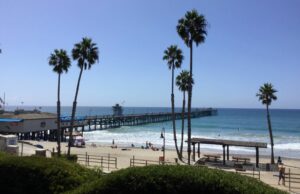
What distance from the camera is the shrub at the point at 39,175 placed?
11.3 m

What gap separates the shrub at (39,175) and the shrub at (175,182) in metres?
2.34

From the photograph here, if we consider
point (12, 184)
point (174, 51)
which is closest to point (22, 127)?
point (174, 51)

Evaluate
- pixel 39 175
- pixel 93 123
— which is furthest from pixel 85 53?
pixel 93 123

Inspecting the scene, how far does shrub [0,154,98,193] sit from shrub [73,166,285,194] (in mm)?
2338

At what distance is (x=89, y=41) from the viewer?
131 ft

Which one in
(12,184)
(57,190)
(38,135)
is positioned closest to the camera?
(57,190)

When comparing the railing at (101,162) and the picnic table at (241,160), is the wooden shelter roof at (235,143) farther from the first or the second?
the railing at (101,162)

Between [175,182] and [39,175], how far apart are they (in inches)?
209

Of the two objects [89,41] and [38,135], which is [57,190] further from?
[38,135]

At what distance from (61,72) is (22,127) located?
2444 cm

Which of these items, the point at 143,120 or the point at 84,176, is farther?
the point at 143,120

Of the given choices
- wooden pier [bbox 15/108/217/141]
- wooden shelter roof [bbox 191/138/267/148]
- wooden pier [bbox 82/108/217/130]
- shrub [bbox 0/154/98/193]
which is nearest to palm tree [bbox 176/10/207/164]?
wooden shelter roof [bbox 191/138/267/148]

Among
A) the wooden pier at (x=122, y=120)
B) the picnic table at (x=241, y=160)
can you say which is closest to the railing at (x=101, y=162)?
the picnic table at (x=241, y=160)

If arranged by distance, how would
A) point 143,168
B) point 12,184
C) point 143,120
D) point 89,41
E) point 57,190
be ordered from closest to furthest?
1. point 143,168
2. point 57,190
3. point 12,184
4. point 89,41
5. point 143,120
